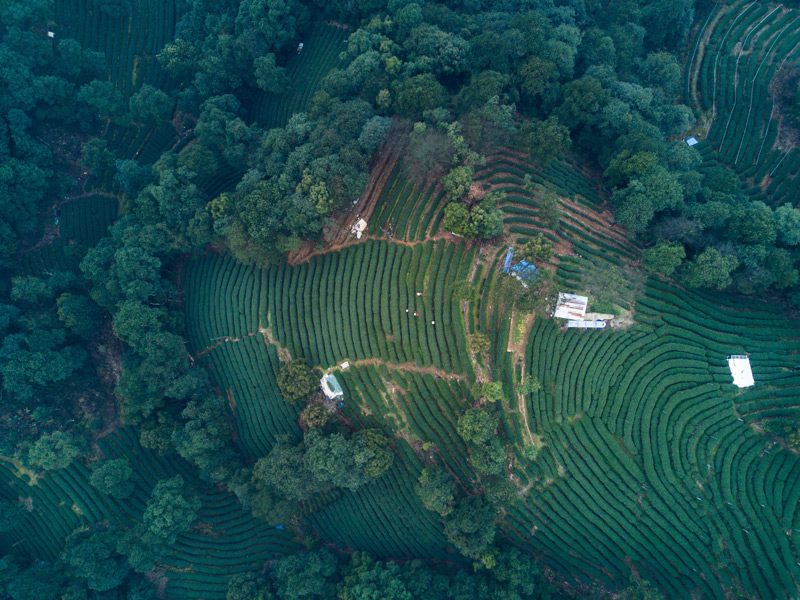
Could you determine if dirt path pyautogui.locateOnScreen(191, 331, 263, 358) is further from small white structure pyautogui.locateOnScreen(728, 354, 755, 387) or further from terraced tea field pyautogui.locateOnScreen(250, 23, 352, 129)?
small white structure pyautogui.locateOnScreen(728, 354, 755, 387)

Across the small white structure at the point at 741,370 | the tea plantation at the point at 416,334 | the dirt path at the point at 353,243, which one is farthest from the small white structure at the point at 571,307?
the small white structure at the point at 741,370

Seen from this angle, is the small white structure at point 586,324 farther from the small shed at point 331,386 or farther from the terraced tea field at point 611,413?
the small shed at point 331,386

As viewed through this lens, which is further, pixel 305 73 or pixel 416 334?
pixel 305 73

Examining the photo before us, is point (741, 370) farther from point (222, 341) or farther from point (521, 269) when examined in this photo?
point (222, 341)

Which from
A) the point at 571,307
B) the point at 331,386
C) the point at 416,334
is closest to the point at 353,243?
the point at 416,334

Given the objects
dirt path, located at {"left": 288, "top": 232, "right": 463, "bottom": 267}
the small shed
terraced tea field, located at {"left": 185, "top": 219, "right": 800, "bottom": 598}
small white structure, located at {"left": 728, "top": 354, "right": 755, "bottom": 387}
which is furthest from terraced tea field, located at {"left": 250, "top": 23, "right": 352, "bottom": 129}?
small white structure, located at {"left": 728, "top": 354, "right": 755, "bottom": 387}
